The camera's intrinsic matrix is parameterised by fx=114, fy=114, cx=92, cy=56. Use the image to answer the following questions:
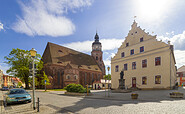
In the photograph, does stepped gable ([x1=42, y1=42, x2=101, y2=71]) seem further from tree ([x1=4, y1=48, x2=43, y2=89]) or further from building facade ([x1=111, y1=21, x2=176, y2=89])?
building facade ([x1=111, y1=21, x2=176, y2=89])

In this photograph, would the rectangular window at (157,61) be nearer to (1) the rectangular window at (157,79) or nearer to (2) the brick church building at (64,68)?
(1) the rectangular window at (157,79)

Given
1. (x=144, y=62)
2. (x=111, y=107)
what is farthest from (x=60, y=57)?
(x=111, y=107)

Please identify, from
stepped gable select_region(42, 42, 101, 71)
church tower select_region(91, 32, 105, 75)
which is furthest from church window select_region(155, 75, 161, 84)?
church tower select_region(91, 32, 105, 75)

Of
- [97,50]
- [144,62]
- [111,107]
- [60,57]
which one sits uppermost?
[97,50]

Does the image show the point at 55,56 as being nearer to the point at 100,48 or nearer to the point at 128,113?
the point at 100,48

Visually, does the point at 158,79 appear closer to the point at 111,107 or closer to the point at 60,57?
the point at 111,107

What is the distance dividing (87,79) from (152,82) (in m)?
33.7

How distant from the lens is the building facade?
20.8m

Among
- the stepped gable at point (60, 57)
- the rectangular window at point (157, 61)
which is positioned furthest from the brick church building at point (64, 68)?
the rectangular window at point (157, 61)

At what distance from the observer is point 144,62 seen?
2416 centimetres

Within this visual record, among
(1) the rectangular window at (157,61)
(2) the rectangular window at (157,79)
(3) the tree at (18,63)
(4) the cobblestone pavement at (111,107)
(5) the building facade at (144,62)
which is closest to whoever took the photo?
(4) the cobblestone pavement at (111,107)

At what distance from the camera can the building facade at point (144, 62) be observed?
68.1 ft

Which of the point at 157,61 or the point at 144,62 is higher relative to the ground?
the point at 157,61

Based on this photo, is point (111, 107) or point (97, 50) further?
point (97, 50)
